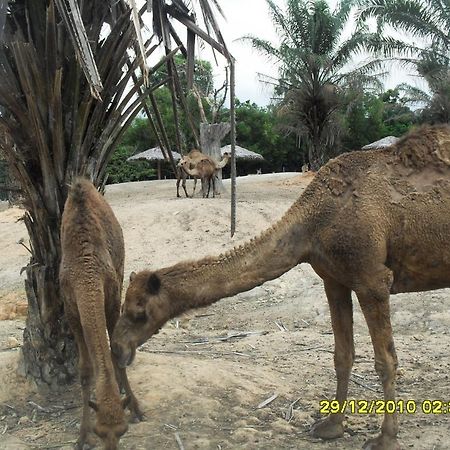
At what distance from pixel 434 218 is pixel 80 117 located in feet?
10.6

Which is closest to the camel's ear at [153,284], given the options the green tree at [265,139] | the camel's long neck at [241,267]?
the camel's long neck at [241,267]

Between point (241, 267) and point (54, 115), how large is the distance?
2274 millimetres

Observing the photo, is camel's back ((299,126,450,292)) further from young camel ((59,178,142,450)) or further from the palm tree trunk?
the palm tree trunk

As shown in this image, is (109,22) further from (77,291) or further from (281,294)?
(281,294)

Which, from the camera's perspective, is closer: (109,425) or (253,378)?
(109,425)

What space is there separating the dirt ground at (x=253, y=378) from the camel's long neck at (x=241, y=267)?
958 millimetres

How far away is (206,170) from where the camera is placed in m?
20.1

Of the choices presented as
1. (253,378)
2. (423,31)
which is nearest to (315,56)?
(423,31)

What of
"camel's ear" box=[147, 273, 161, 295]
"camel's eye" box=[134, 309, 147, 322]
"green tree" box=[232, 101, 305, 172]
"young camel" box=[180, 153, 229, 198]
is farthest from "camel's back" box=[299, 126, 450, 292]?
"green tree" box=[232, 101, 305, 172]

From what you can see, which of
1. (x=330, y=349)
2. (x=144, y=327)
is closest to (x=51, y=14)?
(x=144, y=327)

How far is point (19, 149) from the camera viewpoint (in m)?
6.21

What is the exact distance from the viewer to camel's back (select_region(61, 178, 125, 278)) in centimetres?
537

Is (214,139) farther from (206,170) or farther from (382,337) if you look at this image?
(382,337)

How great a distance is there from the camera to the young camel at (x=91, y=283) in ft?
15.4
